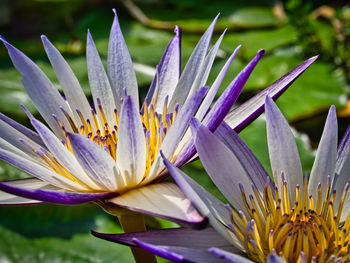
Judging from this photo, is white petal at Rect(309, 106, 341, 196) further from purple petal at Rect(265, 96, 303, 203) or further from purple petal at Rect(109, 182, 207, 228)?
purple petal at Rect(109, 182, 207, 228)

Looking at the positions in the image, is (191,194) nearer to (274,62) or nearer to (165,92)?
(165,92)

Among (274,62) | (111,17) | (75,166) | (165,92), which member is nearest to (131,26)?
(111,17)

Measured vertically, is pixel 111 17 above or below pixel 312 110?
above

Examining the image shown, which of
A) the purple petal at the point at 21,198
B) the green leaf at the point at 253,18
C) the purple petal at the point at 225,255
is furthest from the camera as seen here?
the green leaf at the point at 253,18

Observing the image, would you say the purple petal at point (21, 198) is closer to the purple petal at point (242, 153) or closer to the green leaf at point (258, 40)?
the purple petal at point (242, 153)

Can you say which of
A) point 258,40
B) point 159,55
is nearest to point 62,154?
point 159,55

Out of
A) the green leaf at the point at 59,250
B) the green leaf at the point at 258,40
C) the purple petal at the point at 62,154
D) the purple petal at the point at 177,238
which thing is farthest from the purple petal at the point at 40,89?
the green leaf at the point at 258,40

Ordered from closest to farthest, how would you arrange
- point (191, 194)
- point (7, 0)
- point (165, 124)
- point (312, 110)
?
point (191, 194)
point (165, 124)
point (312, 110)
point (7, 0)
